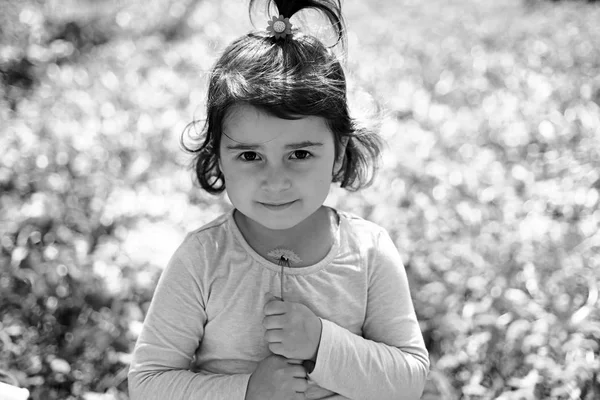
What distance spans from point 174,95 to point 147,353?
3062 millimetres

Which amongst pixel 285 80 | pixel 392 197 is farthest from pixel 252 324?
pixel 392 197

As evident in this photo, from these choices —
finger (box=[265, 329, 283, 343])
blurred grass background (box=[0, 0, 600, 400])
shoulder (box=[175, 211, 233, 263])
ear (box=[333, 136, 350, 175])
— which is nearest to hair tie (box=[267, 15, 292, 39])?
blurred grass background (box=[0, 0, 600, 400])

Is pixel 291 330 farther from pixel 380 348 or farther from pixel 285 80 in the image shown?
pixel 285 80

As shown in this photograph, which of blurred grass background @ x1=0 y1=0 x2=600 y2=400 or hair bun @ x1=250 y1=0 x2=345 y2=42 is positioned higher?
hair bun @ x1=250 y1=0 x2=345 y2=42

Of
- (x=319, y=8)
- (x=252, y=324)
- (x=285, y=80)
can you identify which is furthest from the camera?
(x=319, y=8)

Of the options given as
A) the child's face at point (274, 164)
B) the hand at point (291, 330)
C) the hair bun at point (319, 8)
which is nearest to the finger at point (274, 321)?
the hand at point (291, 330)

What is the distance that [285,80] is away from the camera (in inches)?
66.4

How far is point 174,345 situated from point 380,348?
486 millimetres

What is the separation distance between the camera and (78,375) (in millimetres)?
2672

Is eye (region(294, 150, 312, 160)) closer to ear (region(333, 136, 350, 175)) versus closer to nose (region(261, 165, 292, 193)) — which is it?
nose (region(261, 165, 292, 193))

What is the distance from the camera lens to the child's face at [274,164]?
1699 millimetres

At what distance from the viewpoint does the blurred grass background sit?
268 cm

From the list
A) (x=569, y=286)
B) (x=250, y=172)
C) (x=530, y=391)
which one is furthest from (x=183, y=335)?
(x=569, y=286)

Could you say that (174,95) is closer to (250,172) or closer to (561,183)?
(561,183)
